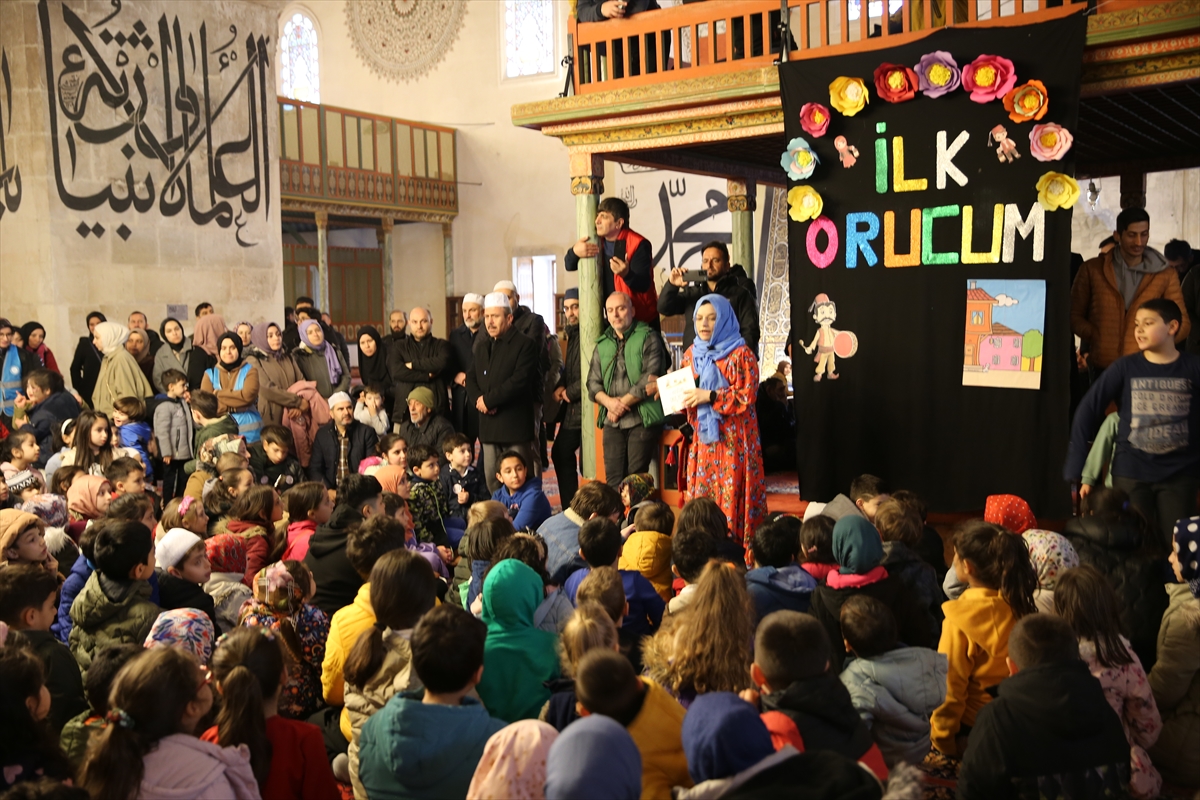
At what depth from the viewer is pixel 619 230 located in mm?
6559

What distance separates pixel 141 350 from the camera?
842 centimetres

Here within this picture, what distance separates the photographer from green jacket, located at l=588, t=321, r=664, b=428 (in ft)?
19.9

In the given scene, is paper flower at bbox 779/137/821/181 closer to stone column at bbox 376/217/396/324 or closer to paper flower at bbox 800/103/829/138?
paper flower at bbox 800/103/829/138

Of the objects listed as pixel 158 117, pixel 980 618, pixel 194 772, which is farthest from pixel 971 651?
pixel 158 117

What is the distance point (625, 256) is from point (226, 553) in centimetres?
319

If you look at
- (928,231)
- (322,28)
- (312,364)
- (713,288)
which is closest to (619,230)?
(713,288)

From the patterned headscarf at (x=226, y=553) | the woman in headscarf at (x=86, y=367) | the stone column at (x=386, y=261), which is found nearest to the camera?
the patterned headscarf at (x=226, y=553)

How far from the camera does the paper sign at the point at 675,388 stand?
5618 mm

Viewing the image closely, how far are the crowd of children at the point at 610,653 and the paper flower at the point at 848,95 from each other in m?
1.82

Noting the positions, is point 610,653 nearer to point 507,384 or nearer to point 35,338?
point 507,384

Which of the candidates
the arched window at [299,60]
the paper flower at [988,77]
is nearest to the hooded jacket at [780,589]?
the paper flower at [988,77]

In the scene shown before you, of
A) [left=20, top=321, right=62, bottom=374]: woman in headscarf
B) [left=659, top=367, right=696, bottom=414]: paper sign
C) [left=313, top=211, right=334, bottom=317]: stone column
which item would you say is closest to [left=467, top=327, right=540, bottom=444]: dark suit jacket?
[left=659, top=367, right=696, bottom=414]: paper sign

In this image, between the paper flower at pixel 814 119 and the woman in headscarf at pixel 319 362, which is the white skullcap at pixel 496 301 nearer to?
the woman in headscarf at pixel 319 362

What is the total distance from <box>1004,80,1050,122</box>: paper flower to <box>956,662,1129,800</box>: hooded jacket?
3.30 meters
